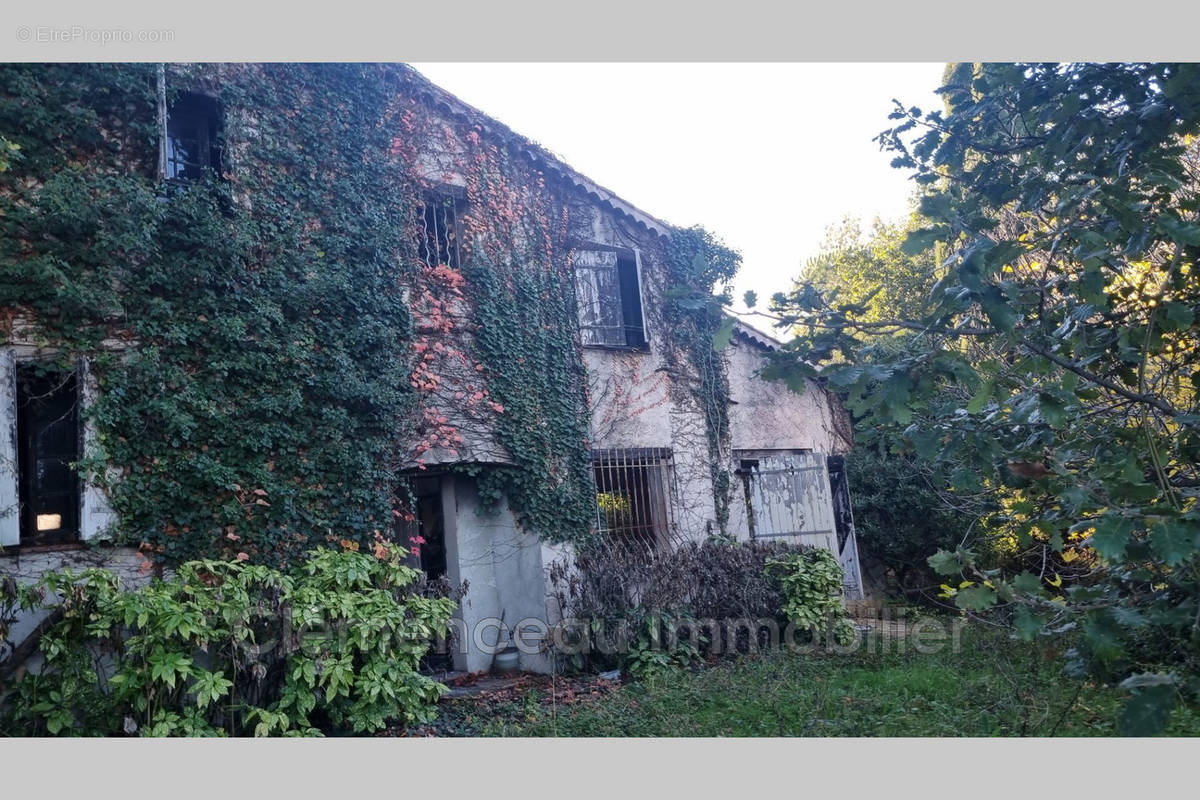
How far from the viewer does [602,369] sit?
10383 millimetres

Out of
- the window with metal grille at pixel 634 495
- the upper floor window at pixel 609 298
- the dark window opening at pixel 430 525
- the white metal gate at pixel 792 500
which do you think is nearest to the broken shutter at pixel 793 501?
the white metal gate at pixel 792 500

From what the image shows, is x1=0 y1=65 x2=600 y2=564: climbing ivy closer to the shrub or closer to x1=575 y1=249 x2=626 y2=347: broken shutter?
the shrub

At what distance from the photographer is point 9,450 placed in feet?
21.6

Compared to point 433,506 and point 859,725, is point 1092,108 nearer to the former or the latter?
point 859,725

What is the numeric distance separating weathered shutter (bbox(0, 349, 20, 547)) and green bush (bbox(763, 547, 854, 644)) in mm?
6797

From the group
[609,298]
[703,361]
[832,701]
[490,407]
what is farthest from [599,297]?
[832,701]

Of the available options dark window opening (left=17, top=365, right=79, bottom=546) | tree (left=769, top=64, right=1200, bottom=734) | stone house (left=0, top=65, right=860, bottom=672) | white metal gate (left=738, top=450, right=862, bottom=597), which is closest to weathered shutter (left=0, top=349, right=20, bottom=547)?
stone house (left=0, top=65, right=860, bottom=672)

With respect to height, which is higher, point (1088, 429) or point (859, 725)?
point (1088, 429)

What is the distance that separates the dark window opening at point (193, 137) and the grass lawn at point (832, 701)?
533 cm

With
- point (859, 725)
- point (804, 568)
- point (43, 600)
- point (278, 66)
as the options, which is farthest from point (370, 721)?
point (278, 66)

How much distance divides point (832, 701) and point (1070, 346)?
10.4 ft

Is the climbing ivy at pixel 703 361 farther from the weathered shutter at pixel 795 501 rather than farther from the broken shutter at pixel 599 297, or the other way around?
the broken shutter at pixel 599 297

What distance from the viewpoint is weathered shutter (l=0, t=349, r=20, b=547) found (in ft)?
21.1

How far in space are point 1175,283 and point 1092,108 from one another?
965 millimetres
